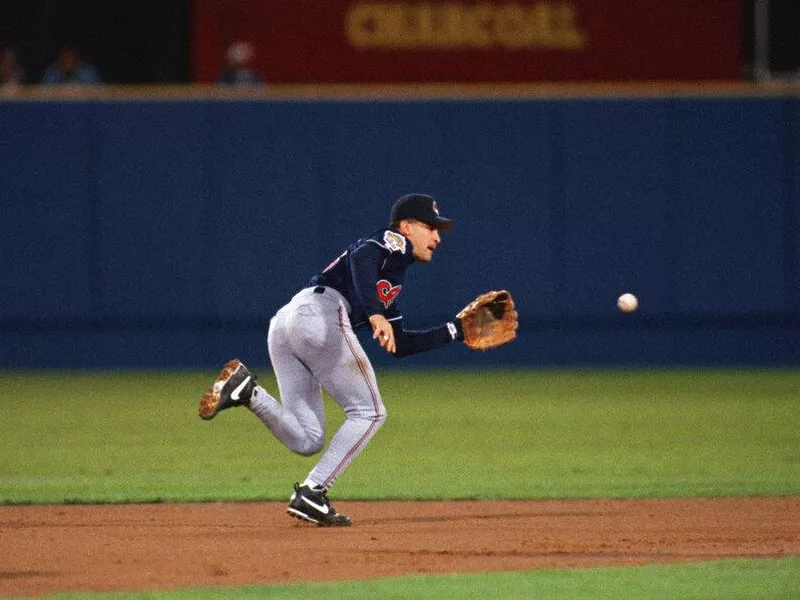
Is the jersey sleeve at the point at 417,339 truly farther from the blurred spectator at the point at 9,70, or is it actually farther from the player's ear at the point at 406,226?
the blurred spectator at the point at 9,70

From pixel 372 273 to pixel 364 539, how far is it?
1.29 metres

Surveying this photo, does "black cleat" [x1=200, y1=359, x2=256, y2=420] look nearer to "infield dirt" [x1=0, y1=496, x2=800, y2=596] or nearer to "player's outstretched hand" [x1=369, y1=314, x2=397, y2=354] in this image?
"infield dirt" [x1=0, y1=496, x2=800, y2=596]

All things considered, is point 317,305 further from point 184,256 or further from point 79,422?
point 184,256

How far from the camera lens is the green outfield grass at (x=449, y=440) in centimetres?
977

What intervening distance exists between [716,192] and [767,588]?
42.4 feet

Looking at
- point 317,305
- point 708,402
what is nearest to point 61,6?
point 708,402

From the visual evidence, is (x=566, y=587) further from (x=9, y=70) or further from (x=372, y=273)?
(x=9, y=70)

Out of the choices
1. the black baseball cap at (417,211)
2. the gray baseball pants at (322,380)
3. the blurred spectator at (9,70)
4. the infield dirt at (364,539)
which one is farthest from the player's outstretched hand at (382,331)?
the blurred spectator at (9,70)

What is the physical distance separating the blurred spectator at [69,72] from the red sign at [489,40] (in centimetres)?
127

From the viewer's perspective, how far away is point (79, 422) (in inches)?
533

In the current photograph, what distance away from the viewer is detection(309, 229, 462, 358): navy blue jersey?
770 cm

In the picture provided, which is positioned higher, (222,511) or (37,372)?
(222,511)

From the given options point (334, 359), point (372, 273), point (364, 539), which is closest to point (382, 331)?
point (372, 273)

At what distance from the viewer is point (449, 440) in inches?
489
